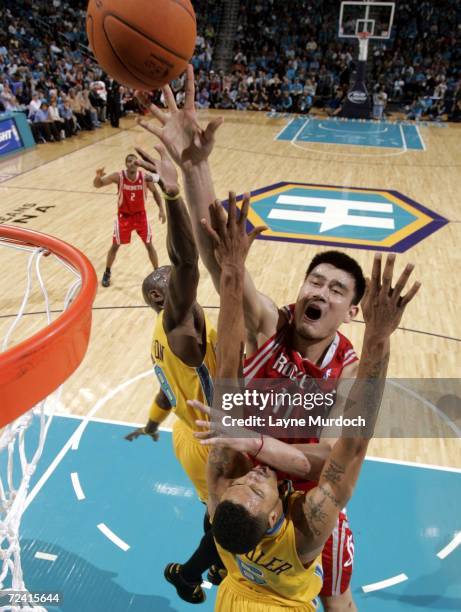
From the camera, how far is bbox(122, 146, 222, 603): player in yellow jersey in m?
2.05

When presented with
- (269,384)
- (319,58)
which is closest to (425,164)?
(319,58)

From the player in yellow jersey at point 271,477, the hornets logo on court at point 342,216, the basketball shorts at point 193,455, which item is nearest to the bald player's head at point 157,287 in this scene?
the basketball shorts at point 193,455

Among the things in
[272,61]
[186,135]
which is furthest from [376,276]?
[272,61]

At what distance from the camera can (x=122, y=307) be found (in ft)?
19.8

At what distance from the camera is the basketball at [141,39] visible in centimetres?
236

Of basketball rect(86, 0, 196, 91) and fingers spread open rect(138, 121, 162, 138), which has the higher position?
basketball rect(86, 0, 196, 91)

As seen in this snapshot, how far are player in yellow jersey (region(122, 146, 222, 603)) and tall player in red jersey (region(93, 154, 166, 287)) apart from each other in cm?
326

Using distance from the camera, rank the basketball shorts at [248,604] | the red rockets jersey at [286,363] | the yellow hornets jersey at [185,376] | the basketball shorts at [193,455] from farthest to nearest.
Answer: the basketball shorts at [193,455], the yellow hornets jersey at [185,376], the red rockets jersey at [286,363], the basketball shorts at [248,604]

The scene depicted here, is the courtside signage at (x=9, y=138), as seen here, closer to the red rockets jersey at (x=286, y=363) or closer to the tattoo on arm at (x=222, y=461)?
the red rockets jersey at (x=286, y=363)

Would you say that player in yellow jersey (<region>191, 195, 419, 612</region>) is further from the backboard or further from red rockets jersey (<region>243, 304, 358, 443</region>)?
the backboard

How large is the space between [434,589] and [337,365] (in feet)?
5.46

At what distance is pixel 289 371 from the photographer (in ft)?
7.29

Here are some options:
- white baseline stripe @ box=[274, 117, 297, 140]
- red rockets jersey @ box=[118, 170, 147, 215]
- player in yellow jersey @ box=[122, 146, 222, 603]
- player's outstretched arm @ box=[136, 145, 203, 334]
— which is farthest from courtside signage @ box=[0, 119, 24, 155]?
player's outstretched arm @ box=[136, 145, 203, 334]

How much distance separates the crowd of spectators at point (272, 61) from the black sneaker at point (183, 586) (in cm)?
1395
